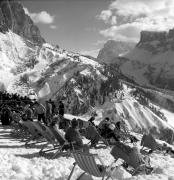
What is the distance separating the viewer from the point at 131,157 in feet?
34.5

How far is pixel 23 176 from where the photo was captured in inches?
356

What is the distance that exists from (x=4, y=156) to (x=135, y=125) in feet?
585

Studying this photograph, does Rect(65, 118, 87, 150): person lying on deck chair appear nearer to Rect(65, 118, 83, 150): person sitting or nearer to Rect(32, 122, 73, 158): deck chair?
Rect(65, 118, 83, 150): person sitting

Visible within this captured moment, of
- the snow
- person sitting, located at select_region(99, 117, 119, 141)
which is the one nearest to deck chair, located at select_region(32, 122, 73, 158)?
the snow

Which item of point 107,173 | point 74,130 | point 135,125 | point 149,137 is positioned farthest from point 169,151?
point 135,125

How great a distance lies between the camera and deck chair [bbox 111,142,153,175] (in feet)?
33.6

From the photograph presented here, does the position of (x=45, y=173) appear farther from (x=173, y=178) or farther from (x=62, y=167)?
(x=173, y=178)

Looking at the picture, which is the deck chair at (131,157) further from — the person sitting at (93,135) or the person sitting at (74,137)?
the person sitting at (93,135)

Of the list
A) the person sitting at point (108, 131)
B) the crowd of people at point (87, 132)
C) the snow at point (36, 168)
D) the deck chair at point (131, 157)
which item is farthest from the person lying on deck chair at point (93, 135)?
the deck chair at point (131, 157)

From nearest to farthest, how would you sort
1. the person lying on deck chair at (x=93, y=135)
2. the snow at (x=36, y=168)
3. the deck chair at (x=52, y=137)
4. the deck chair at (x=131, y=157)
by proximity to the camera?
1. the snow at (x=36, y=168)
2. the deck chair at (x=131, y=157)
3. the deck chair at (x=52, y=137)
4. the person lying on deck chair at (x=93, y=135)

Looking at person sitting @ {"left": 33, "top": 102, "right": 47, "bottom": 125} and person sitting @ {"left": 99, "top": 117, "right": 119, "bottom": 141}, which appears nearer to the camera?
person sitting @ {"left": 99, "top": 117, "right": 119, "bottom": 141}

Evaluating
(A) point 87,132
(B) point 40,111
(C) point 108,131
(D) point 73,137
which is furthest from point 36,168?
(B) point 40,111

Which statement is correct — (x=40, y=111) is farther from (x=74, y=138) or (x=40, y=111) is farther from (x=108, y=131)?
(x=74, y=138)

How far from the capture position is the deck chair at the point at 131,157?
10234 mm
